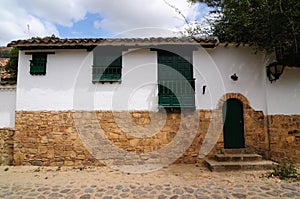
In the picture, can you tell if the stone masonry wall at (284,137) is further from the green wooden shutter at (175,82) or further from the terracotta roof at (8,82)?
the terracotta roof at (8,82)

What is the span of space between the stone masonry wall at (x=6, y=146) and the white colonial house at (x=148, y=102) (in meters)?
0.39

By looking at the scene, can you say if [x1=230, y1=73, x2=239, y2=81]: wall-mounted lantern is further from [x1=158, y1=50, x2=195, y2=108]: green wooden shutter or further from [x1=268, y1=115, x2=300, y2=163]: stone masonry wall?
[x1=268, y1=115, x2=300, y2=163]: stone masonry wall

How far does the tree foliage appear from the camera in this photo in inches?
211

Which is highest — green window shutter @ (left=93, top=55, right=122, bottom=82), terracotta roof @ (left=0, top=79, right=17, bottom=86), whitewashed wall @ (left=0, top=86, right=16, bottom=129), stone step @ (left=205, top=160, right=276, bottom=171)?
green window shutter @ (left=93, top=55, right=122, bottom=82)

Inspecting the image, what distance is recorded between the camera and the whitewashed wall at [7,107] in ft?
23.0

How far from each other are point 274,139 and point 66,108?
7.11 meters

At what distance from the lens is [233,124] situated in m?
6.96

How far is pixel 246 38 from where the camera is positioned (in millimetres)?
6602

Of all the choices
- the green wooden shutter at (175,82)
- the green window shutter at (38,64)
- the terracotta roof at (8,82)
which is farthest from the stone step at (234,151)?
the terracotta roof at (8,82)

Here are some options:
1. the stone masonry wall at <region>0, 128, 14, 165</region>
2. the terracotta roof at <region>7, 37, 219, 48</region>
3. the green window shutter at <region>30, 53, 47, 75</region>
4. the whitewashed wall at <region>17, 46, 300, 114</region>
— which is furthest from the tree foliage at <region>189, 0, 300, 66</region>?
the stone masonry wall at <region>0, 128, 14, 165</region>

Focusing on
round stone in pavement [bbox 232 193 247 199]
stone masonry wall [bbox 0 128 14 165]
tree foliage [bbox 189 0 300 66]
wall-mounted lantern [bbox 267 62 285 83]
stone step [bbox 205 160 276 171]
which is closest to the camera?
round stone in pavement [bbox 232 193 247 199]

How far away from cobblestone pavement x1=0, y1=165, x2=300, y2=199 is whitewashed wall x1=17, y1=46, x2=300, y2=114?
84.5 inches

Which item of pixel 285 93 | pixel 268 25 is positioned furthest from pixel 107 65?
pixel 285 93

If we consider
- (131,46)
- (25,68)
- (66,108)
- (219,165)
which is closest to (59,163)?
Result: (66,108)
